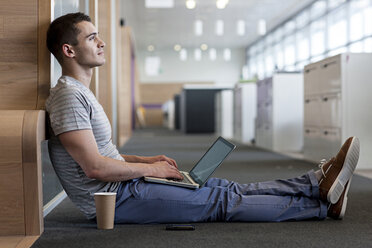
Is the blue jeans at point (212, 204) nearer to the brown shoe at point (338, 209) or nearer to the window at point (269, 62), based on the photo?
the brown shoe at point (338, 209)

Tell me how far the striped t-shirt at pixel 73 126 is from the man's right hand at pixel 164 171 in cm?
17

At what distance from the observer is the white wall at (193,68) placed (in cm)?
2541

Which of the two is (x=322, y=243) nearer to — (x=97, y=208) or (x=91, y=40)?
(x=97, y=208)

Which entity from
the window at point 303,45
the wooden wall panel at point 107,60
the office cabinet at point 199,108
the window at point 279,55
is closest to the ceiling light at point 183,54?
the window at point 279,55

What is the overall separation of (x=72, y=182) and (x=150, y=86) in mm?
23852

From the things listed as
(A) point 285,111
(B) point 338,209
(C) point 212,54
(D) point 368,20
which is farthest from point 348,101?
(C) point 212,54

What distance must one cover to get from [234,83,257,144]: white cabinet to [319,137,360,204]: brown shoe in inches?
249

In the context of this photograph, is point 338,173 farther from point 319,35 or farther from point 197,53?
point 197,53

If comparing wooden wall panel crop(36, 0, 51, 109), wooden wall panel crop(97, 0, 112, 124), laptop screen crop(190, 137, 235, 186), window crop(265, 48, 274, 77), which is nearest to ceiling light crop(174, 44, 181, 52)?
window crop(265, 48, 274, 77)

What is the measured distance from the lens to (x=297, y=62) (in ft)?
54.4

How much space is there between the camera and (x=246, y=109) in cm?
874

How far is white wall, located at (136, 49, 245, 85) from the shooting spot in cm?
2541

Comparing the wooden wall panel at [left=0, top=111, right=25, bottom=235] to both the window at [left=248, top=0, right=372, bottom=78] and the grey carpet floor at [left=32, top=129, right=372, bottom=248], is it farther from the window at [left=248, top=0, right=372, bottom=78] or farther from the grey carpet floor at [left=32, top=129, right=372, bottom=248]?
the window at [left=248, top=0, right=372, bottom=78]

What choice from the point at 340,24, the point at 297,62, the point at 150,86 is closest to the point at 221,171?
the point at 340,24
